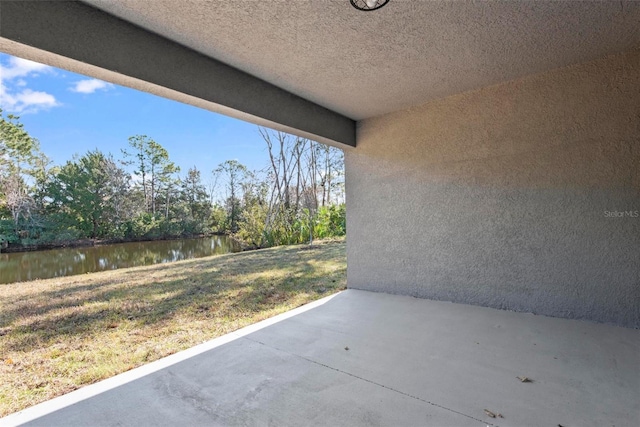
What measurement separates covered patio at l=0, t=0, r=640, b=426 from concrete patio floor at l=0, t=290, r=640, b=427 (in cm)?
1

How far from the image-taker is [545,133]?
9.37 ft

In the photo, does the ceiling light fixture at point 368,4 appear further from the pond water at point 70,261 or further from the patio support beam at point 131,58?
the pond water at point 70,261

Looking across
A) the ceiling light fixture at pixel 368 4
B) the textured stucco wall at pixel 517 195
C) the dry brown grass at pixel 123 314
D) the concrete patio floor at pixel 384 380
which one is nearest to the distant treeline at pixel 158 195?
the dry brown grass at pixel 123 314

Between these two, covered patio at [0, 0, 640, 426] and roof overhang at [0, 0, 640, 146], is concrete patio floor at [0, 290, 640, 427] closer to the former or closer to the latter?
covered patio at [0, 0, 640, 426]

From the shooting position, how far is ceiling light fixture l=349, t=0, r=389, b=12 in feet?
5.46

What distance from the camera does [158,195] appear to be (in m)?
16.3

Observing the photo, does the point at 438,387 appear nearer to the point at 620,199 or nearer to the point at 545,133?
the point at 620,199

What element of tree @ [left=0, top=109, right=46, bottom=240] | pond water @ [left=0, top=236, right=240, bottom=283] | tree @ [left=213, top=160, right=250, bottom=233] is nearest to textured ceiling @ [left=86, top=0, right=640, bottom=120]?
pond water @ [left=0, top=236, right=240, bottom=283]

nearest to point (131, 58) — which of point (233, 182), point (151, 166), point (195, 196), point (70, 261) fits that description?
point (70, 261)

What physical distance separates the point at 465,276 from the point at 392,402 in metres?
2.18

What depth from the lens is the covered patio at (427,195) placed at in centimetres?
160

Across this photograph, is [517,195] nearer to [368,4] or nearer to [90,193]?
[368,4]

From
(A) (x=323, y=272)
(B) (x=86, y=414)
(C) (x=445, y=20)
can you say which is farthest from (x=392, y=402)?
(A) (x=323, y=272)

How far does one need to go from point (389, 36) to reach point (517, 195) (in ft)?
7.09
